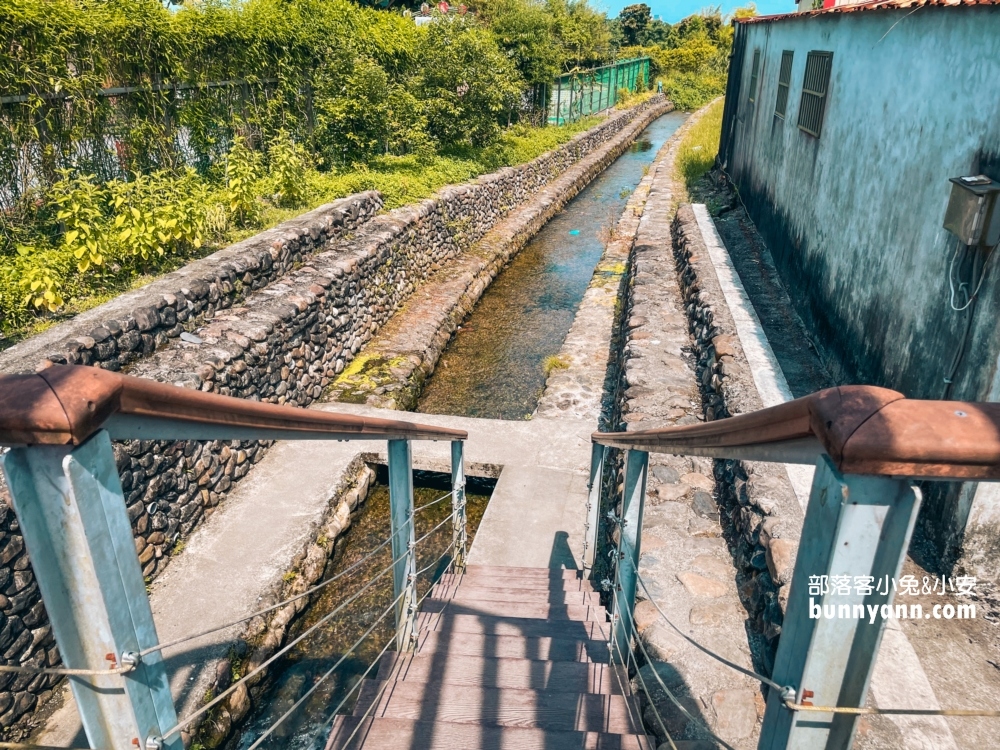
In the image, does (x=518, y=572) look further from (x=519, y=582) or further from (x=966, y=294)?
(x=966, y=294)

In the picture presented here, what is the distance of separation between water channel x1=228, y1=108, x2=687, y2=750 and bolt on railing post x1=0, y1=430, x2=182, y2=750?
293 mm

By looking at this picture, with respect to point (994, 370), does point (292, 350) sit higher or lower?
lower

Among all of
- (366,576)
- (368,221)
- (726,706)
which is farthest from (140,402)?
(368,221)

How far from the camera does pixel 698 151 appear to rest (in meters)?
19.7

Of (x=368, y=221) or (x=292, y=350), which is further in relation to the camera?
(x=368, y=221)

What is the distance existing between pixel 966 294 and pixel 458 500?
342 cm

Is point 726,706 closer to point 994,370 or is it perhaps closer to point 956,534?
point 956,534

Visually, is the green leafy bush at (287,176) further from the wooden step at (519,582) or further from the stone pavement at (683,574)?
the wooden step at (519,582)

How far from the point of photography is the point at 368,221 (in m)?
10.4

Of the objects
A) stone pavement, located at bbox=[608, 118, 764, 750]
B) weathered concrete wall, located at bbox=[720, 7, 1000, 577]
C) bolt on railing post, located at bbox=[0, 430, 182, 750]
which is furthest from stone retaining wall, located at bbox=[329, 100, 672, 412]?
bolt on railing post, located at bbox=[0, 430, 182, 750]

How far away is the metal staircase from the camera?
95.3 inches

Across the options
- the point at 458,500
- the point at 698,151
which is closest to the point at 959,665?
the point at 458,500

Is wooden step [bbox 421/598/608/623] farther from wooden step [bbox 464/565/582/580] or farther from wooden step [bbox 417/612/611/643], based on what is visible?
wooden step [bbox 464/565/582/580]

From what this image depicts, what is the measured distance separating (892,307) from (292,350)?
567 centimetres
